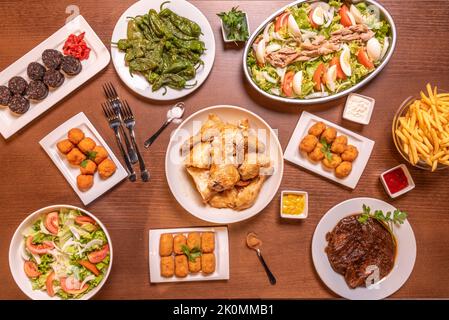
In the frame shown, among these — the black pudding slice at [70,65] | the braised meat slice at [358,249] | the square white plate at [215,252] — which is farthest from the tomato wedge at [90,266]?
the braised meat slice at [358,249]

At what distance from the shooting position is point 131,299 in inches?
109

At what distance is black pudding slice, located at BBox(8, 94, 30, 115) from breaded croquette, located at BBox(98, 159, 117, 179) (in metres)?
0.64

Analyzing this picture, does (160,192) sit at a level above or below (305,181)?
above

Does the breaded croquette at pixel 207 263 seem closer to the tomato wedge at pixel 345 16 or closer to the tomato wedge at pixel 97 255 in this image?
the tomato wedge at pixel 97 255

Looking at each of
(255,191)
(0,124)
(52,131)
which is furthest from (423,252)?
(0,124)

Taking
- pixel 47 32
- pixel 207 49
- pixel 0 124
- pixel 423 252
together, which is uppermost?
pixel 47 32

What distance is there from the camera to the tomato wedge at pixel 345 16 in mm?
2740

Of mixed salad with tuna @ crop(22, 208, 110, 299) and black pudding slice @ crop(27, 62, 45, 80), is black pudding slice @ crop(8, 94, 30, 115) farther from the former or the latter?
mixed salad with tuna @ crop(22, 208, 110, 299)

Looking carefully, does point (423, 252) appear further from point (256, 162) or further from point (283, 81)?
point (283, 81)

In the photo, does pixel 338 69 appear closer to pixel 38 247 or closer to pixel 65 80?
pixel 65 80

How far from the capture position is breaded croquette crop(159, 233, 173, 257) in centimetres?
274

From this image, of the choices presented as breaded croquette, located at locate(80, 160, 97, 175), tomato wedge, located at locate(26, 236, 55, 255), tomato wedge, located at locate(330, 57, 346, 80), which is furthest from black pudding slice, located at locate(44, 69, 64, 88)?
tomato wedge, located at locate(330, 57, 346, 80)

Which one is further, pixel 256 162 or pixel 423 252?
pixel 423 252

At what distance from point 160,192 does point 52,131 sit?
0.84m
